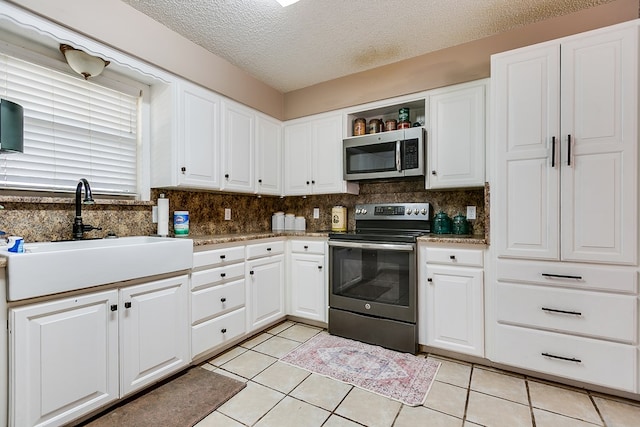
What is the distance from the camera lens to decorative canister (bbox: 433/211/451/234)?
2.68m

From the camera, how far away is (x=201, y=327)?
2176 millimetres

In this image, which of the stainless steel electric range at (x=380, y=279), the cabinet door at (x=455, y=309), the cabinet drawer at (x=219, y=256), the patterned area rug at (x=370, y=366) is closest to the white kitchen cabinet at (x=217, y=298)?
the cabinet drawer at (x=219, y=256)

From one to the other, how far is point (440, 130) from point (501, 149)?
0.59 m

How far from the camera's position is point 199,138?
2.46 meters

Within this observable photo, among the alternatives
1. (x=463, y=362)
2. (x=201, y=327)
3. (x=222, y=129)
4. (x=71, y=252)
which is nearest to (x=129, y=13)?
(x=222, y=129)

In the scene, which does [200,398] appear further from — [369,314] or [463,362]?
[463,362]

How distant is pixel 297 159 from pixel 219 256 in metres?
1.46

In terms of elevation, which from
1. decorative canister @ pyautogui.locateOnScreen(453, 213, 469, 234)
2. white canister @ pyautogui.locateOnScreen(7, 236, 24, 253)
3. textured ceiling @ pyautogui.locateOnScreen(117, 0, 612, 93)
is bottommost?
white canister @ pyautogui.locateOnScreen(7, 236, 24, 253)

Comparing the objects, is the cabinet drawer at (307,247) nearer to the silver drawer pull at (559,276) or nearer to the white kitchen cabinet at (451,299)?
the white kitchen cabinet at (451,299)

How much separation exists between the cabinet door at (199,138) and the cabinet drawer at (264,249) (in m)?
0.62

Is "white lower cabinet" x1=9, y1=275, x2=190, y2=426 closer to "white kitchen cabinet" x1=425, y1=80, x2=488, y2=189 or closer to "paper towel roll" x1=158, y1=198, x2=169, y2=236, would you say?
"paper towel roll" x1=158, y1=198, x2=169, y2=236

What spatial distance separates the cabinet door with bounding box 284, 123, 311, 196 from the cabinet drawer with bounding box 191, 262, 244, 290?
1126 mm

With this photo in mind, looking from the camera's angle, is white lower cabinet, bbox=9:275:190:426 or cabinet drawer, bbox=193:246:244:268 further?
cabinet drawer, bbox=193:246:244:268

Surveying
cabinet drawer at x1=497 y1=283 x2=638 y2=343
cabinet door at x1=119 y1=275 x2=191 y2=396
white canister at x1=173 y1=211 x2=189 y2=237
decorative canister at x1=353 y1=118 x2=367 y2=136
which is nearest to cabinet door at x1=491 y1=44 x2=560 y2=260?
cabinet drawer at x1=497 y1=283 x2=638 y2=343
